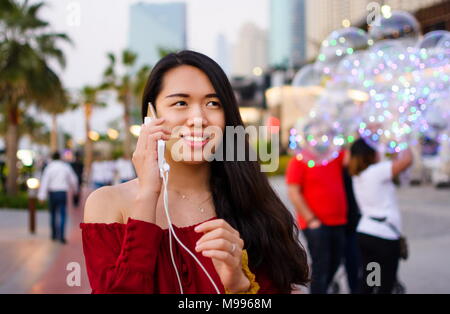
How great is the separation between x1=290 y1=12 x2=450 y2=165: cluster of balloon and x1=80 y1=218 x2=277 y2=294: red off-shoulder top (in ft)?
10.5

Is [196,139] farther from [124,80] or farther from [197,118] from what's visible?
[124,80]

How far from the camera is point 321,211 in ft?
17.1

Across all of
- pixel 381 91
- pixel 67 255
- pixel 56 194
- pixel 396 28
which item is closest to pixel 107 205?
pixel 381 91

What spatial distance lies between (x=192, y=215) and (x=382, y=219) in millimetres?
3128

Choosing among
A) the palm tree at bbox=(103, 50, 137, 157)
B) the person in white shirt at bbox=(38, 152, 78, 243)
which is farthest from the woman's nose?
the palm tree at bbox=(103, 50, 137, 157)

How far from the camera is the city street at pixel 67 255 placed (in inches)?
247

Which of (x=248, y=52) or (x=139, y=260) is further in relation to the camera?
(x=248, y=52)

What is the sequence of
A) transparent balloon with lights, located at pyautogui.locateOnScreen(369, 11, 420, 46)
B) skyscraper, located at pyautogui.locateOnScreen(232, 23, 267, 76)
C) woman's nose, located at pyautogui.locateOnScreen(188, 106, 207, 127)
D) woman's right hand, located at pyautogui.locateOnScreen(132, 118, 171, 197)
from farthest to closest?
1. skyscraper, located at pyautogui.locateOnScreen(232, 23, 267, 76)
2. transparent balloon with lights, located at pyautogui.locateOnScreen(369, 11, 420, 46)
3. woman's nose, located at pyautogui.locateOnScreen(188, 106, 207, 127)
4. woman's right hand, located at pyautogui.locateOnScreen(132, 118, 171, 197)

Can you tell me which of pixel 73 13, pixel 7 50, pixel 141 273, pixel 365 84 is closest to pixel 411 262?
pixel 365 84

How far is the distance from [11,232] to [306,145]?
25.0 feet

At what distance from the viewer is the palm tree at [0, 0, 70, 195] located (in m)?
16.7

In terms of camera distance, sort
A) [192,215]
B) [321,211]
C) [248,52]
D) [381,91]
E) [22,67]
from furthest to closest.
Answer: [248,52], [22,67], [321,211], [381,91], [192,215]

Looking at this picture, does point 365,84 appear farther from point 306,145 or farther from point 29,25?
point 29,25

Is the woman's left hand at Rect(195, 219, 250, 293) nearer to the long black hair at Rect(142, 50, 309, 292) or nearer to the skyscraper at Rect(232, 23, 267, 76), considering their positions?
the long black hair at Rect(142, 50, 309, 292)
